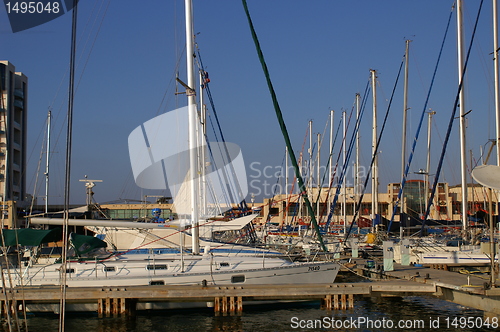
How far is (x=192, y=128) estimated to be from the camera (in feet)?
69.6

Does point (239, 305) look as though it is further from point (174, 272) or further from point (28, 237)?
point (28, 237)

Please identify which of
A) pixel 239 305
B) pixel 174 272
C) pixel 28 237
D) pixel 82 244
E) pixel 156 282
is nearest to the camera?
pixel 239 305

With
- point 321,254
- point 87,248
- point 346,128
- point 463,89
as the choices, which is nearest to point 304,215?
point 346,128

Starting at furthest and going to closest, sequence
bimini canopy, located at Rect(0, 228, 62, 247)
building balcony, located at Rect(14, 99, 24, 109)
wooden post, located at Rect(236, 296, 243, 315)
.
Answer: building balcony, located at Rect(14, 99, 24, 109), bimini canopy, located at Rect(0, 228, 62, 247), wooden post, located at Rect(236, 296, 243, 315)

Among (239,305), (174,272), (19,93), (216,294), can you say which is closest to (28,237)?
(174,272)

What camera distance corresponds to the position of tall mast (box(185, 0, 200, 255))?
20.7 metres

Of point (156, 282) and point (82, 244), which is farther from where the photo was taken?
point (82, 244)

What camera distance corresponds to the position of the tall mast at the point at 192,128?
815 inches

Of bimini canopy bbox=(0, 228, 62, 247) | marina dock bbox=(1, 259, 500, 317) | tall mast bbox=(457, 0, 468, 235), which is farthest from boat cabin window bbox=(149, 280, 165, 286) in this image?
tall mast bbox=(457, 0, 468, 235)

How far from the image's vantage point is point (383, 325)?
17.1 meters

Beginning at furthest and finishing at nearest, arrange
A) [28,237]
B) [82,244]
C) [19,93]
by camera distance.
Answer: [19,93] → [82,244] → [28,237]

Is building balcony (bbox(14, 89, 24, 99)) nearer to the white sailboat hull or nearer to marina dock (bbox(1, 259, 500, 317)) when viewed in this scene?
the white sailboat hull

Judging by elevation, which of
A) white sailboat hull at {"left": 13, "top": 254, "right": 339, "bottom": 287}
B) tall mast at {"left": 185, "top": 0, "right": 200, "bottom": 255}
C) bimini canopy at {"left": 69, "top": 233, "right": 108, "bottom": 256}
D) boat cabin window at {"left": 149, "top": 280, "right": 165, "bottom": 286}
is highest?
tall mast at {"left": 185, "top": 0, "right": 200, "bottom": 255}

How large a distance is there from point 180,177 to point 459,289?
15438 millimetres
